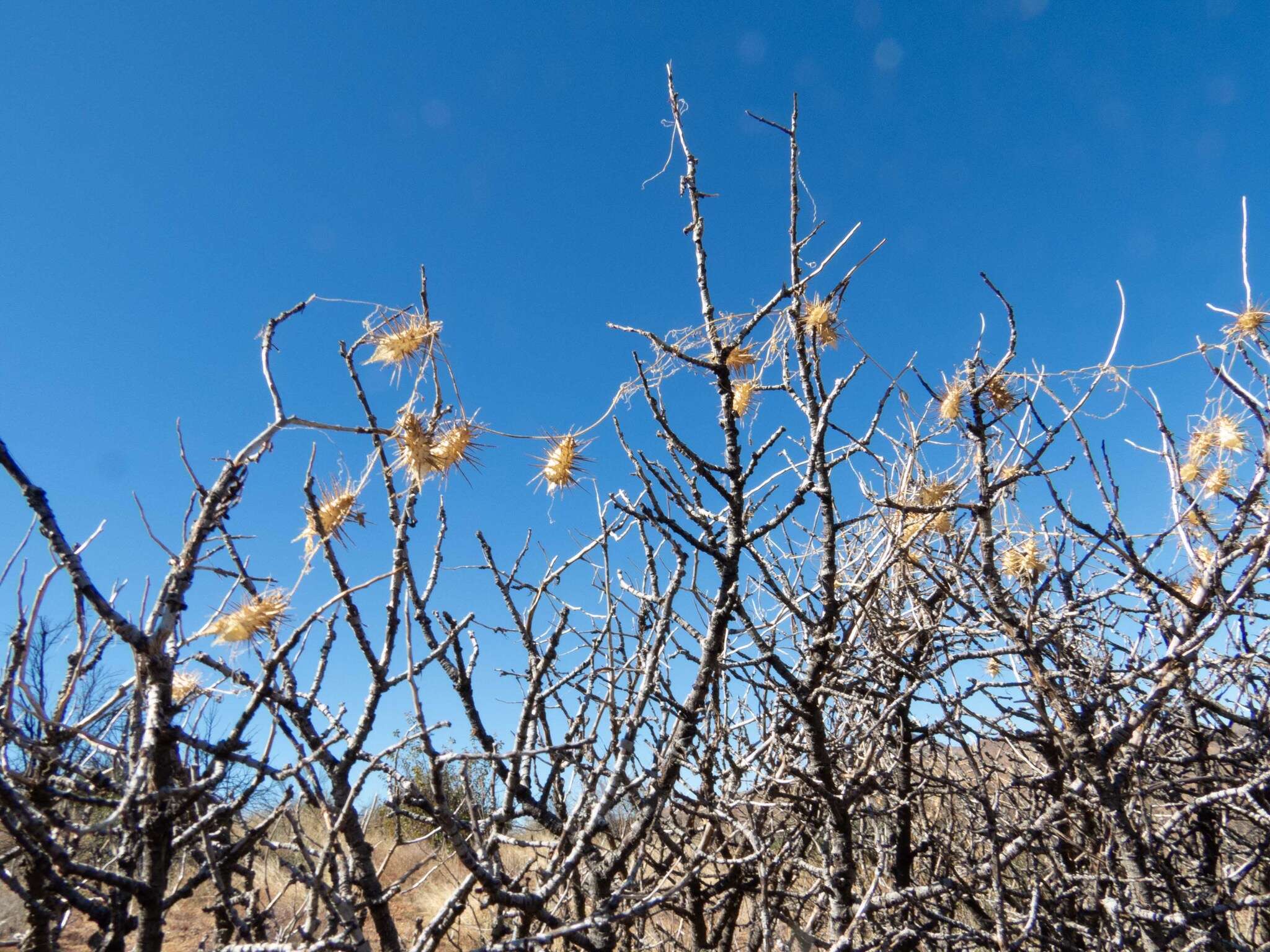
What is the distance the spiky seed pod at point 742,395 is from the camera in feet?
7.73

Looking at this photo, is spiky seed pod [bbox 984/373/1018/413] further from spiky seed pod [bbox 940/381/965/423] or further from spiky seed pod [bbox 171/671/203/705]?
spiky seed pod [bbox 171/671/203/705]

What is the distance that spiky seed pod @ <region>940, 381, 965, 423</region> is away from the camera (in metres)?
2.79

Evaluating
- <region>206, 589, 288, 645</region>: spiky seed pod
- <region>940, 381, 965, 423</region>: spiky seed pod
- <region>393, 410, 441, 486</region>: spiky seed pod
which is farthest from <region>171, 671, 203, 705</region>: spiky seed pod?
<region>940, 381, 965, 423</region>: spiky seed pod

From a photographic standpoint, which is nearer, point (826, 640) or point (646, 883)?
point (826, 640)

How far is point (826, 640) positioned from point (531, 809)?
87 centimetres

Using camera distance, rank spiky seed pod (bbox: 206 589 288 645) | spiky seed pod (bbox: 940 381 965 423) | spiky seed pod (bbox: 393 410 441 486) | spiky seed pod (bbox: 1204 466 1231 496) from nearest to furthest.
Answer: spiky seed pod (bbox: 206 589 288 645) → spiky seed pod (bbox: 393 410 441 486) → spiky seed pod (bbox: 1204 466 1231 496) → spiky seed pod (bbox: 940 381 965 423)

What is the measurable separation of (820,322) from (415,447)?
1.50 meters

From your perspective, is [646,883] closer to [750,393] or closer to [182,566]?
[750,393]

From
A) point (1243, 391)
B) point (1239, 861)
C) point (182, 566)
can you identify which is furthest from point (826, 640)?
point (1239, 861)

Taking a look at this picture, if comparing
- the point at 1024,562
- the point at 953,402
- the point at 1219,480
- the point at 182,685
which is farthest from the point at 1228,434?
the point at 182,685

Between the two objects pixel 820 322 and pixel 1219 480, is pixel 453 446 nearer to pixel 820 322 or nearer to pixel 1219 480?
pixel 820 322

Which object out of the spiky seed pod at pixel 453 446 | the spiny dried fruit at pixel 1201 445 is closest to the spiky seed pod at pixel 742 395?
the spiky seed pod at pixel 453 446

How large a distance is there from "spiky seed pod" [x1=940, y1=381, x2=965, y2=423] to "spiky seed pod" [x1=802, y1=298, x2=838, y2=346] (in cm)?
51

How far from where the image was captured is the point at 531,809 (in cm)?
191
